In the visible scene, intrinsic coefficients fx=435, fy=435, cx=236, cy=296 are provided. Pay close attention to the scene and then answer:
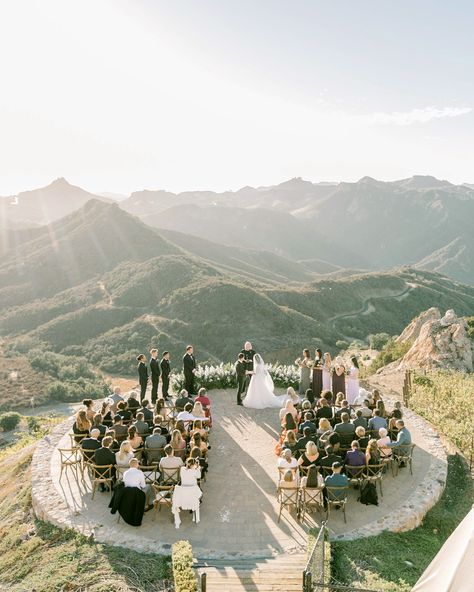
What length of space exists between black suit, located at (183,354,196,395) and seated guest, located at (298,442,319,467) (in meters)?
6.45

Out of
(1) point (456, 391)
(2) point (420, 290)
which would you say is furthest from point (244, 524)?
(2) point (420, 290)

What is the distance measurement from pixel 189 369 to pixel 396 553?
893 cm

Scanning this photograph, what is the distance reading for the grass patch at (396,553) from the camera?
6844mm

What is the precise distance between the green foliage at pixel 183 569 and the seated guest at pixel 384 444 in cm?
497

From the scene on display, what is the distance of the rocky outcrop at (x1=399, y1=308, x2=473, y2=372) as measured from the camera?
70.8 feet

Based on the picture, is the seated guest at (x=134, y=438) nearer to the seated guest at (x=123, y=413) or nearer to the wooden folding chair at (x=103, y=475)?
the wooden folding chair at (x=103, y=475)

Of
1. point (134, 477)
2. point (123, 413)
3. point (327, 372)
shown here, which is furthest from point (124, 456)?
point (327, 372)

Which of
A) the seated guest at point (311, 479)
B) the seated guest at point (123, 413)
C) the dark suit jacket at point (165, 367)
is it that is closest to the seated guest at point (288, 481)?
the seated guest at point (311, 479)

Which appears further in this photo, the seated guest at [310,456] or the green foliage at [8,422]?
the green foliage at [8,422]

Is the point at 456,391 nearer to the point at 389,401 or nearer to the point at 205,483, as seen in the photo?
the point at 389,401

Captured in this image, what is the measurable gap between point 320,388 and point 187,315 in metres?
45.4

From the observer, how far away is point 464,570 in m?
4.70

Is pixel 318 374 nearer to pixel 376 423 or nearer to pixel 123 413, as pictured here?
pixel 376 423

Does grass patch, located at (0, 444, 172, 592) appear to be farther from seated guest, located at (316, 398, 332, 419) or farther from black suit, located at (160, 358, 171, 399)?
black suit, located at (160, 358, 171, 399)
